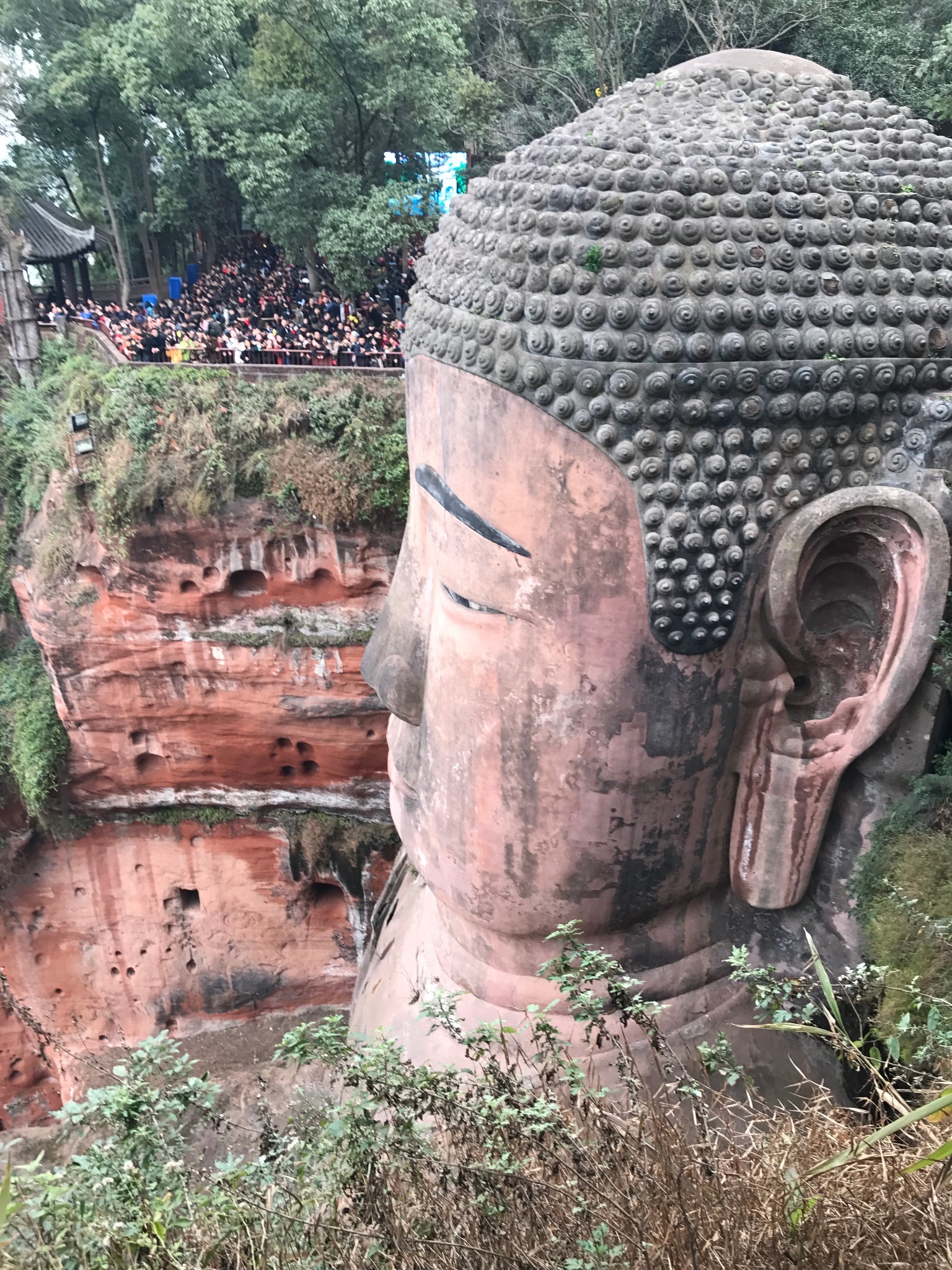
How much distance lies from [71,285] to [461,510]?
16.2 metres

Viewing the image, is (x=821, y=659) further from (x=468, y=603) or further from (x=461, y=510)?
(x=461, y=510)

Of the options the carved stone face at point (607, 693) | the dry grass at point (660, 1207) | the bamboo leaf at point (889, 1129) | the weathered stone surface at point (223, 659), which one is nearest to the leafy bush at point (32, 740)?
the weathered stone surface at point (223, 659)

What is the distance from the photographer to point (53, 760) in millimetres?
10570

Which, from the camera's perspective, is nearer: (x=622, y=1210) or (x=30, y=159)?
(x=622, y=1210)

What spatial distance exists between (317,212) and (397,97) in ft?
5.21

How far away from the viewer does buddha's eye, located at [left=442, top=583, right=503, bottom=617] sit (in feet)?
11.4

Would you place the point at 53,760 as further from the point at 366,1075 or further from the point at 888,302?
the point at 888,302

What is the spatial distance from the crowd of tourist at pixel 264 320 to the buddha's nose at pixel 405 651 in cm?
723

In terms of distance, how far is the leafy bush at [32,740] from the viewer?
10.5 metres

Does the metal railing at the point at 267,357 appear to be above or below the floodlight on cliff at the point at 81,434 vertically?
above

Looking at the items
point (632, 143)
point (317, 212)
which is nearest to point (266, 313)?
point (317, 212)

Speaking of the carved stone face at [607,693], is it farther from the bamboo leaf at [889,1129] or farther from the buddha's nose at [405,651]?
the bamboo leaf at [889,1129]

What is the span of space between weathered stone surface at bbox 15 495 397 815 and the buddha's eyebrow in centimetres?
601

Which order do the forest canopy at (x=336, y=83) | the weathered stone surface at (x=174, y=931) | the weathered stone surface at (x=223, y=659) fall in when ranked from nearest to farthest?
the weathered stone surface at (x=223, y=659)
the weathered stone surface at (x=174, y=931)
the forest canopy at (x=336, y=83)
